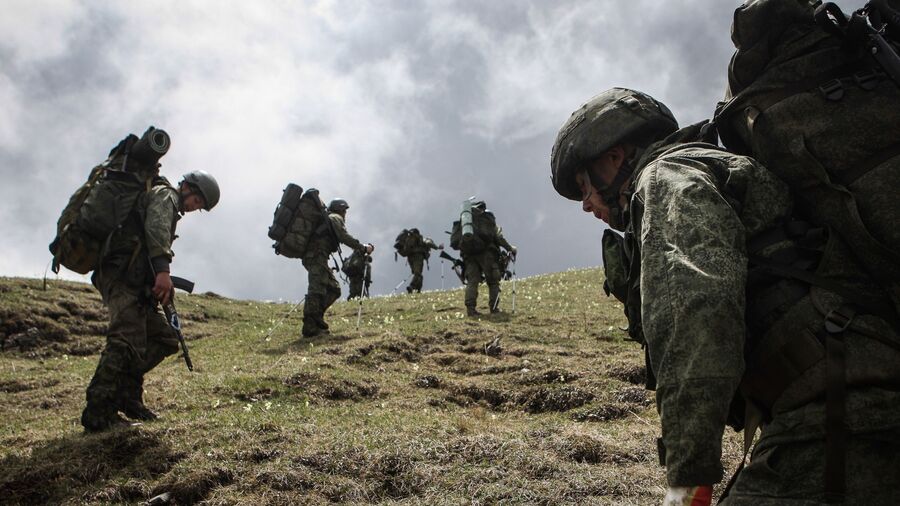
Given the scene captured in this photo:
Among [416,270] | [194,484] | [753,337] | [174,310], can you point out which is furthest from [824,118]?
[416,270]

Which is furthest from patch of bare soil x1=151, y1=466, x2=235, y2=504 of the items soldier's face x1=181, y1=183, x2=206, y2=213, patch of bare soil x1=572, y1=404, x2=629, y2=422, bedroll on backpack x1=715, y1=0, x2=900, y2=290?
bedroll on backpack x1=715, y1=0, x2=900, y2=290

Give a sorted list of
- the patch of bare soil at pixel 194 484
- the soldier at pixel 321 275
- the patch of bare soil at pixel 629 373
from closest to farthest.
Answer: the patch of bare soil at pixel 194 484
the patch of bare soil at pixel 629 373
the soldier at pixel 321 275

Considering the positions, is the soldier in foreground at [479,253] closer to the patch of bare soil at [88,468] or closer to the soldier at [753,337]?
the patch of bare soil at [88,468]

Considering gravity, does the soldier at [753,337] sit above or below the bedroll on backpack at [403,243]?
below

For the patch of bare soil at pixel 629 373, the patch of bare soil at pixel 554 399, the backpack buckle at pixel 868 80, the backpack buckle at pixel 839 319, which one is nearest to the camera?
the backpack buckle at pixel 839 319

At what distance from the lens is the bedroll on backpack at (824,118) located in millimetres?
2527

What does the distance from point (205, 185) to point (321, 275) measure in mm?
7643

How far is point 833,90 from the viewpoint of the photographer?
8.67ft

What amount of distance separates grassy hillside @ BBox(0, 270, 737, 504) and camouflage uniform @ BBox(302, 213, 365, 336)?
2.60 feet

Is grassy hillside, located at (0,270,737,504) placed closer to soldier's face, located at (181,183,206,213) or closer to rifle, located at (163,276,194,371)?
rifle, located at (163,276,194,371)

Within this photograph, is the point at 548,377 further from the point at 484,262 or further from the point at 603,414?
the point at 484,262

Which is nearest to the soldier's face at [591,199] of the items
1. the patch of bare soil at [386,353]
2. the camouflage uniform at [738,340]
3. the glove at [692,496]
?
the camouflage uniform at [738,340]

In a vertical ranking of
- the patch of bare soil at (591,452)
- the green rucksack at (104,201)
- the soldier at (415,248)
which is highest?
the soldier at (415,248)

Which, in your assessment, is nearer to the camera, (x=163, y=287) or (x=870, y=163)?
(x=870, y=163)
